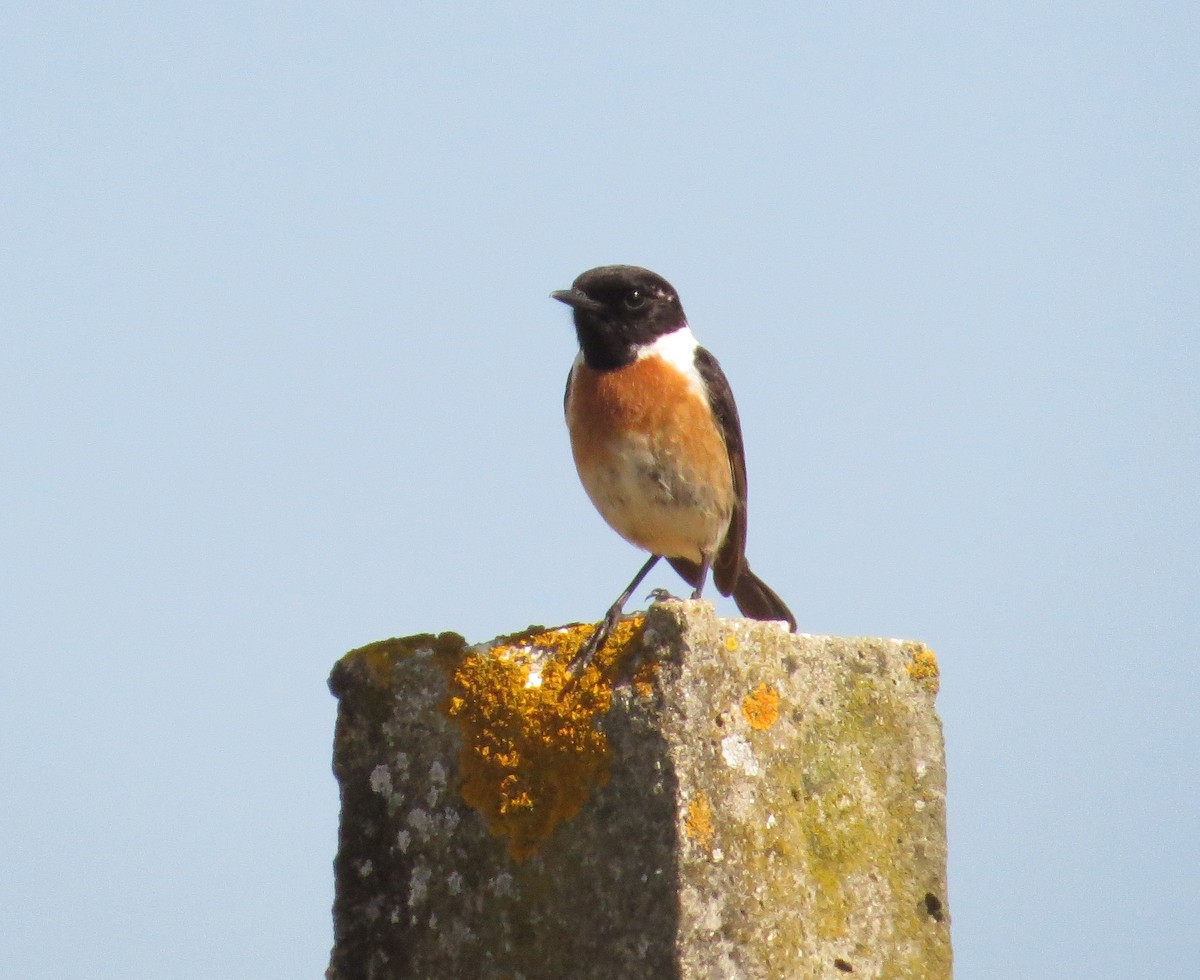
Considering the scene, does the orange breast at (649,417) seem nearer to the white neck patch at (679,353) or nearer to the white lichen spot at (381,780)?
the white neck patch at (679,353)

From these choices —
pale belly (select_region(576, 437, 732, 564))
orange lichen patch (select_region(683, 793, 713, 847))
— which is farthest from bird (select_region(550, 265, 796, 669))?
orange lichen patch (select_region(683, 793, 713, 847))

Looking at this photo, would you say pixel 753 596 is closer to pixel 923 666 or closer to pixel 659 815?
pixel 923 666

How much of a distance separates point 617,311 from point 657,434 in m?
0.72

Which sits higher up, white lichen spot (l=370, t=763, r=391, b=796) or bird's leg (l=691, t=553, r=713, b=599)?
bird's leg (l=691, t=553, r=713, b=599)

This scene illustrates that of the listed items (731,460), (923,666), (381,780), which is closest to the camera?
(381,780)

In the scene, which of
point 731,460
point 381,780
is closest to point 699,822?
point 381,780

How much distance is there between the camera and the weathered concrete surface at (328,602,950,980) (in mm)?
3611

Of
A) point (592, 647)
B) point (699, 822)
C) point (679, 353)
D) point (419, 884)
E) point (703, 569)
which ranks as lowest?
point (419, 884)

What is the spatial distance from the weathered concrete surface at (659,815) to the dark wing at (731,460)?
2674 millimetres

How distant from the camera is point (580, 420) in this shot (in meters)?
6.71

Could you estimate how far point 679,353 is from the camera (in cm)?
698

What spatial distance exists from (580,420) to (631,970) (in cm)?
343

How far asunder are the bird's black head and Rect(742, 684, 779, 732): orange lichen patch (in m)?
3.16

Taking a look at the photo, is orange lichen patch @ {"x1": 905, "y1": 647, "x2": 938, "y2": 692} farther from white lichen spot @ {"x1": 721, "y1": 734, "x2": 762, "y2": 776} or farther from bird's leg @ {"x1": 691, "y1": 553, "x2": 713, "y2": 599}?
bird's leg @ {"x1": 691, "y1": 553, "x2": 713, "y2": 599}
